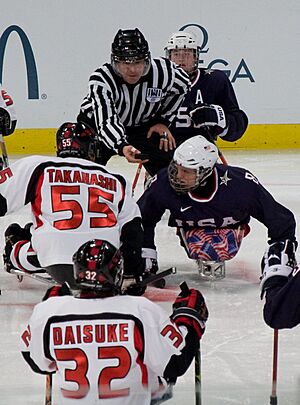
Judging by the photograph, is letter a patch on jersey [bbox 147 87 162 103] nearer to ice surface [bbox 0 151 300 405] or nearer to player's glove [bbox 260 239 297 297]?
ice surface [bbox 0 151 300 405]

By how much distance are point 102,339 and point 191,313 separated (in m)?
0.35

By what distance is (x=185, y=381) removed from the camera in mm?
3400

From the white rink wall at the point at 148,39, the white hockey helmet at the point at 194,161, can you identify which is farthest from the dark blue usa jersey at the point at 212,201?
the white rink wall at the point at 148,39

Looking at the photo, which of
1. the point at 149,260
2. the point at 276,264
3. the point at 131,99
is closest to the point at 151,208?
the point at 149,260

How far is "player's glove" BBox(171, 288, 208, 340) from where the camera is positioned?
2.79 meters

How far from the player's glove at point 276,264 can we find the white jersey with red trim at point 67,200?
690 millimetres

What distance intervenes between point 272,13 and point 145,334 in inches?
203

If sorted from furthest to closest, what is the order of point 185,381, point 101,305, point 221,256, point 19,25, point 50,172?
point 19,25
point 221,256
point 50,172
point 185,381
point 101,305

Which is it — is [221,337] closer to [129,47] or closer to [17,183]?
[17,183]

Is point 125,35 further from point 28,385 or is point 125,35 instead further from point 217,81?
point 28,385

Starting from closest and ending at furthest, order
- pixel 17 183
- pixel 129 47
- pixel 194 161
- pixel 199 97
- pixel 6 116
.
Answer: pixel 17 183 → pixel 194 161 → pixel 129 47 → pixel 6 116 → pixel 199 97

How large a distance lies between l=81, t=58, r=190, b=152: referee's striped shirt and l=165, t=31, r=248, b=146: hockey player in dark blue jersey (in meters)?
0.15

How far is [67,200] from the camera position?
144 inches

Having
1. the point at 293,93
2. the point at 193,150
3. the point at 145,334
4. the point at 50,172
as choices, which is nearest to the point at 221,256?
the point at 193,150
